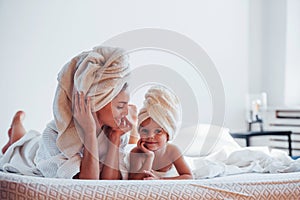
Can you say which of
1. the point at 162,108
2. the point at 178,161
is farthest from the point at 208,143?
the point at 162,108

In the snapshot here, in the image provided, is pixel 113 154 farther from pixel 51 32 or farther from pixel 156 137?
pixel 51 32

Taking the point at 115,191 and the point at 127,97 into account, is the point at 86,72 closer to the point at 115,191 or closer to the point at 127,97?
the point at 127,97

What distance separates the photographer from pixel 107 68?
1.14 m

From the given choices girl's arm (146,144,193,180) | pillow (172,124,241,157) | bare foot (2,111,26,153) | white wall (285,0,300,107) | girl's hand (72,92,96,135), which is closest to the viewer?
girl's hand (72,92,96,135)

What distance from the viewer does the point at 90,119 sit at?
1.14 metres

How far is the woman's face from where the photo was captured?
117 centimetres

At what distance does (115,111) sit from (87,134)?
0.10 meters

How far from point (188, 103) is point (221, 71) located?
84.7 inches

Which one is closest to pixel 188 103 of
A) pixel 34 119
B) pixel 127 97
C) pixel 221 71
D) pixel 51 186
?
pixel 127 97

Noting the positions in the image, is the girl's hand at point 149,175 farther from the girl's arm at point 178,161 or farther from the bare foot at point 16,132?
the bare foot at point 16,132

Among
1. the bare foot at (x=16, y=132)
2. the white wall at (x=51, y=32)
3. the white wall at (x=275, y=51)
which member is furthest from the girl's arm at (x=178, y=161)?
the white wall at (x=275, y=51)

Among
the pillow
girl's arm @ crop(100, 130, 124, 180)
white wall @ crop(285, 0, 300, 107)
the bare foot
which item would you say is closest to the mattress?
girl's arm @ crop(100, 130, 124, 180)

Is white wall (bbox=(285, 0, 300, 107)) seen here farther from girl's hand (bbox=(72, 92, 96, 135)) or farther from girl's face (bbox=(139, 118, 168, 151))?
girl's hand (bbox=(72, 92, 96, 135))

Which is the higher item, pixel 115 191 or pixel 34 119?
pixel 115 191
